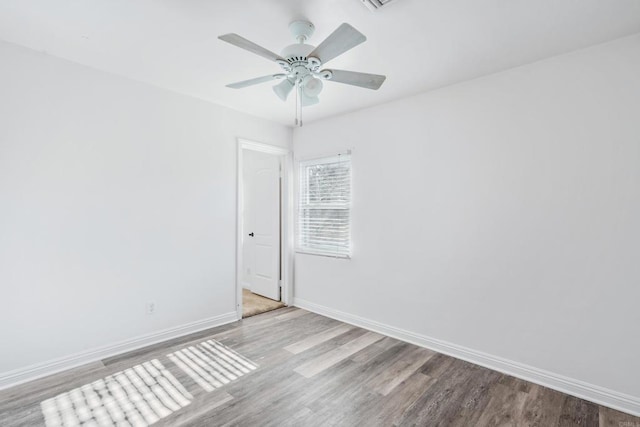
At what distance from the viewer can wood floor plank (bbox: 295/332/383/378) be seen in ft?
8.64

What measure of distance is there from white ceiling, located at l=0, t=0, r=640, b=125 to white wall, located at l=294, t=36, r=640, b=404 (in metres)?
0.34

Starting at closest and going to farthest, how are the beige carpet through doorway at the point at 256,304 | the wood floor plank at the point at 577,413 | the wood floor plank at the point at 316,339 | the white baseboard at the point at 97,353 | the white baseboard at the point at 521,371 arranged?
the wood floor plank at the point at 577,413, the white baseboard at the point at 521,371, the white baseboard at the point at 97,353, the wood floor plank at the point at 316,339, the beige carpet through doorway at the point at 256,304

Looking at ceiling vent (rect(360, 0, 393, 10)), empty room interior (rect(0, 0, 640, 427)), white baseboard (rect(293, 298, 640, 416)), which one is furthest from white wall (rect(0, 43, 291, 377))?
ceiling vent (rect(360, 0, 393, 10))

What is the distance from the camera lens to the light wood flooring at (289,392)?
6.67 ft

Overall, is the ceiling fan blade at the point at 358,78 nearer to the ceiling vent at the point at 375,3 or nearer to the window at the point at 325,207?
the ceiling vent at the point at 375,3

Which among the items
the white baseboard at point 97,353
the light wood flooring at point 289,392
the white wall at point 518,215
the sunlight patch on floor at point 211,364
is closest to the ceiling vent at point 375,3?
the white wall at point 518,215

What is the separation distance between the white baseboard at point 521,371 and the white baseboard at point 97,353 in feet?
5.71

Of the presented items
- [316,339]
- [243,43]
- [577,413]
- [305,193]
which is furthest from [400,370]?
[243,43]

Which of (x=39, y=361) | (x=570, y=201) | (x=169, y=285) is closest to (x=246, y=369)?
(x=169, y=285)

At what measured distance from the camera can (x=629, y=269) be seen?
7.07 feet

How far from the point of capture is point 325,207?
4043mm

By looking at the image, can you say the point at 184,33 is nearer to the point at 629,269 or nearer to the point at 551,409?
the point at 629,269

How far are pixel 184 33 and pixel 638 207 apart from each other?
131 inches

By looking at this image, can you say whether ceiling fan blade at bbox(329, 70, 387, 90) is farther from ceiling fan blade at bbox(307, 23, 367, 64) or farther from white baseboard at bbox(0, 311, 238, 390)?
white baseboard at bbox(0, 311, 238, 390)
